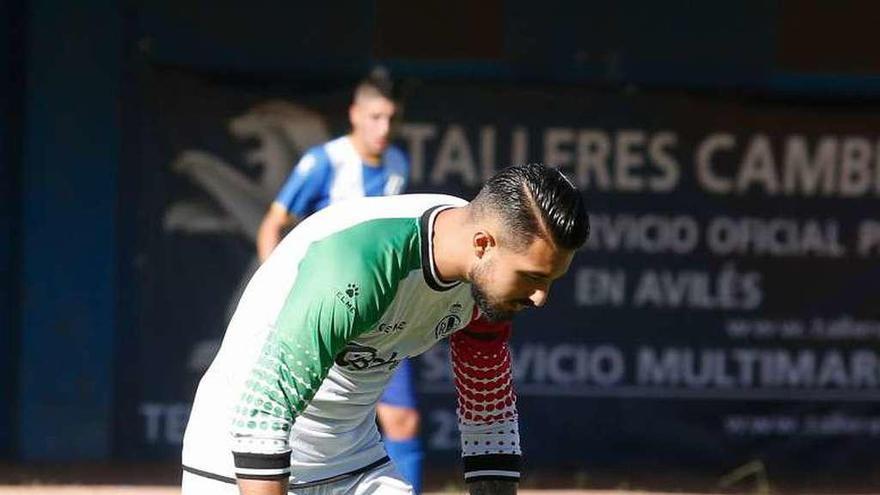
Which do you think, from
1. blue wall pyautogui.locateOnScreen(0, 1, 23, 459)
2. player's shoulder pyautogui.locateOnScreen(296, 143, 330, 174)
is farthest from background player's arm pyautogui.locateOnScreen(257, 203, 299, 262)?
blue wall pyautogui.locateOnScreen(0, 1, 23, 459)

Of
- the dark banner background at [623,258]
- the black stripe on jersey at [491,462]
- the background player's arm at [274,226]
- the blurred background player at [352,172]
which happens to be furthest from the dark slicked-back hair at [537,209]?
the dark banner background at [623,258]

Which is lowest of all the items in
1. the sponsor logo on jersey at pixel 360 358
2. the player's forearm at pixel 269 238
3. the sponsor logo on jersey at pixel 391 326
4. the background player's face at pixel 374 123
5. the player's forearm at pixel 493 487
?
the player's forearm at pixel 493 487

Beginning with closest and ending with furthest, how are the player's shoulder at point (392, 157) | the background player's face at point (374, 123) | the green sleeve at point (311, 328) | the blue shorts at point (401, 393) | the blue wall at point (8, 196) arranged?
the green sleeve at point (311, 328) < the blue shorts at point (401, 393) < the background player's face at point (374, 123) < the player's shoulder at point (392, 157) < the blue wall at point (8, 196)

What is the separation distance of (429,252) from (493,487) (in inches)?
32.2

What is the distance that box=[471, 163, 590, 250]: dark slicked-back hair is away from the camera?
12.0 feet

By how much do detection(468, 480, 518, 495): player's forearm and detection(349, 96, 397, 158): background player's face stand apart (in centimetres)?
282

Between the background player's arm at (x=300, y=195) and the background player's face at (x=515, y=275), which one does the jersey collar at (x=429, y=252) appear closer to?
the background player's face at (x=515, y=275)

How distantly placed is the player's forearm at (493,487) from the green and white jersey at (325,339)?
25 centimetres

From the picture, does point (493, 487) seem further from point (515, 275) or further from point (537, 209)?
point (537, 209)

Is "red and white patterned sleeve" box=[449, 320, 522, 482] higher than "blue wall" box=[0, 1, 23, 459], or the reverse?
"blue wall" box=[0, 1, 23, 459]

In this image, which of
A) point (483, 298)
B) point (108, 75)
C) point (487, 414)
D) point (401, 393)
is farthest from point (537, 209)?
point (108, 75)

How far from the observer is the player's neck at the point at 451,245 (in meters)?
3.79

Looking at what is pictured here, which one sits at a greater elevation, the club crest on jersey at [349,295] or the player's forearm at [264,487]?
the club crest on jersey at [349,295]

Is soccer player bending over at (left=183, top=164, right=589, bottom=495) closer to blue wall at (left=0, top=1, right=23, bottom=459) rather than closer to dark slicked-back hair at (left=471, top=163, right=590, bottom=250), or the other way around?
dark slicked-back hair at (left=471, top=163, right=590, bottom=250)
